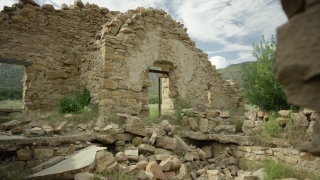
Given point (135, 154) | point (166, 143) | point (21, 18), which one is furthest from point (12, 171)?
point (21, 18)

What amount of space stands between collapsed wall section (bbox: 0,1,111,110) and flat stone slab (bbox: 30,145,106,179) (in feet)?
13.0

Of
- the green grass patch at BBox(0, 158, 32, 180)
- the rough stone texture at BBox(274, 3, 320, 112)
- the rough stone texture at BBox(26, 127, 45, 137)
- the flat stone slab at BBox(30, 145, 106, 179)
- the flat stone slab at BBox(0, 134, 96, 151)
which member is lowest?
the green grass patch at BBox(0, 158, 32, 180)

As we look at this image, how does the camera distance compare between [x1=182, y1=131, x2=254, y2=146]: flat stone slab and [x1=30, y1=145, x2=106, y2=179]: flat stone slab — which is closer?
[x1=30, y1=145, x2=106, y2=179]: flat stone slab

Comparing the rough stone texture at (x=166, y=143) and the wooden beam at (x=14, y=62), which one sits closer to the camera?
the rough stone texture at (x=166, y=143)

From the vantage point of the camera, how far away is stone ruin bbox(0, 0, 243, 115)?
6.44 meters

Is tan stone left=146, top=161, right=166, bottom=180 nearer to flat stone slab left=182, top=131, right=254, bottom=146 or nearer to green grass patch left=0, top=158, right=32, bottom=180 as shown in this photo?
green grass patch left=0, top=158, right=32, bottom=180

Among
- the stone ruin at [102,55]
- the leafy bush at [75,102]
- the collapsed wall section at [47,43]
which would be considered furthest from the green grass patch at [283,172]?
the collapsed wall section at [47,43]

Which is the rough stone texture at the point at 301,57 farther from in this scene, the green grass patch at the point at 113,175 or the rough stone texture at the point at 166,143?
the rough stone texture at the point at 166,143

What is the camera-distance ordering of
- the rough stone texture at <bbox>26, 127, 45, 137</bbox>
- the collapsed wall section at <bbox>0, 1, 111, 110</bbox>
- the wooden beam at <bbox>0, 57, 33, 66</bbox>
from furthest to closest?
the collapsed wall section at <bbox>0, 1, 111, 110</bbox>, the wooden beam at <bbox>0, 57, 33, 66</bbox>, the rough stone texture at <bbox>26, 127, 45, 137</bbox>

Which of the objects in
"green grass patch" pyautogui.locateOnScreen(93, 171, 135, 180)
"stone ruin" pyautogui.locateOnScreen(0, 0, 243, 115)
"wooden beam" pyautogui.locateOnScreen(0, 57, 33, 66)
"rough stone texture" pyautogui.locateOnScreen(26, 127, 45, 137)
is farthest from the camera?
"wooden beam" pyautogui.locateOnScreen(0, 57, 33, 66)

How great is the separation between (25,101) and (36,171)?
3.85 meters

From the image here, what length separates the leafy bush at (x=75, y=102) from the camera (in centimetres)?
657

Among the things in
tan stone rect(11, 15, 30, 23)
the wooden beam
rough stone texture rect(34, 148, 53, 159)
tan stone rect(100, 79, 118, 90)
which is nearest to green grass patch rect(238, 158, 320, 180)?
rough stone texture rect(34, 148, 53, 159)

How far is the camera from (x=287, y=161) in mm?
4816
